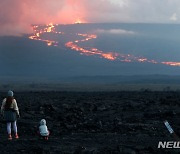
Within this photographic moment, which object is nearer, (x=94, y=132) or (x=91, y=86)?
(x=94, y=132)

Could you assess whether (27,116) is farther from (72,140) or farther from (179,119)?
(72,140)

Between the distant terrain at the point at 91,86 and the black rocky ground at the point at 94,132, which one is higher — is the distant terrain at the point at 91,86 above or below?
above

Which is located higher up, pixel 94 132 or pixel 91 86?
pixel 91 86

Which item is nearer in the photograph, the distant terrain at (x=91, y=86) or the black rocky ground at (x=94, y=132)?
the black rocky ground at (x=94, y=132)

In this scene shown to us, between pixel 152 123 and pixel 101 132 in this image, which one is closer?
pixel 101 132

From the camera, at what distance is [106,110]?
33.5 meters

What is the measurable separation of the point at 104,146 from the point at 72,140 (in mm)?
1761

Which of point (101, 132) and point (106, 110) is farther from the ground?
point (106, 110)

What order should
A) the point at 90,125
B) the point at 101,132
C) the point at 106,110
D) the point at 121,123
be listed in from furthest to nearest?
the point at 106,110 → the point at 121,123 → the point at 90,125 → the point at 101,132

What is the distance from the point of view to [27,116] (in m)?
28.8

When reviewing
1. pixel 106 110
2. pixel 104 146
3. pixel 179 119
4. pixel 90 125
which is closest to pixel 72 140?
pixel 104 146

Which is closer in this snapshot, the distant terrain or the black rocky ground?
the black rocky ground

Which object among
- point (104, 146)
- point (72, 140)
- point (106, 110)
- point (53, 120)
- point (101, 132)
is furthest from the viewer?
point (106, 110)

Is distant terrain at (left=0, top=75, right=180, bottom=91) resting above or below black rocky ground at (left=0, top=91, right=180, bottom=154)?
above
